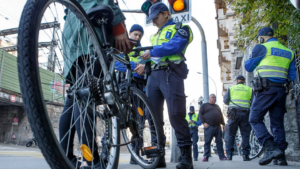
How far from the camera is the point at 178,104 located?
295cm

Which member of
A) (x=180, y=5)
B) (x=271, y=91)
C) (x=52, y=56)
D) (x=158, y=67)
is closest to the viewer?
(x=52, y=56)

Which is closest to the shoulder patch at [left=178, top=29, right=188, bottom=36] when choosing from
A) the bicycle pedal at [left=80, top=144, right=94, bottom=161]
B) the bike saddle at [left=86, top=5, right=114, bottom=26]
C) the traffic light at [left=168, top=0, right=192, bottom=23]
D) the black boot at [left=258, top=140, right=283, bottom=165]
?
the bike saddle at [left=86, top=5, right=114, bottom=26]

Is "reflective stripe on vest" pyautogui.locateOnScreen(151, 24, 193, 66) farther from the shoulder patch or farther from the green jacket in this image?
the green jacket

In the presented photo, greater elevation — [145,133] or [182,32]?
[182,32]

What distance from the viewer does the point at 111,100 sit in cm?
178

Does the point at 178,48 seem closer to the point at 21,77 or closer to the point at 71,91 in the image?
the point at 71,91

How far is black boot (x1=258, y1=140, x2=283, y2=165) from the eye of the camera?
3.80m

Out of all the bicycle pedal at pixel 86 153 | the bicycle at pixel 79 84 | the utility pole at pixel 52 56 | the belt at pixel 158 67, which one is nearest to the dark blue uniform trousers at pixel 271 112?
the belt at pixel 158 67

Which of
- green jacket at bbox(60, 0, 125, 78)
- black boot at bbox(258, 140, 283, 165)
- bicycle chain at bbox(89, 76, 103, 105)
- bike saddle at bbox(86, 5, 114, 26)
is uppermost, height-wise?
bike saddle at bbox(86, 5, 114, 26)

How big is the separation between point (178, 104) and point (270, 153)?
1793mm

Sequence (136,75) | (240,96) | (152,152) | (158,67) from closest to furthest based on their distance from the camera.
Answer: (152,152) < (158,67) < (136,75) < (240,96)

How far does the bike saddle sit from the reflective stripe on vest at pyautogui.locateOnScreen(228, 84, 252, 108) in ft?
17.6

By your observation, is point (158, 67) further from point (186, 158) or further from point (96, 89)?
point (96, 89)

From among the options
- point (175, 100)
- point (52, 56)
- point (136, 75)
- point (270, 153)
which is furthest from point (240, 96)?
point (52, 56)
